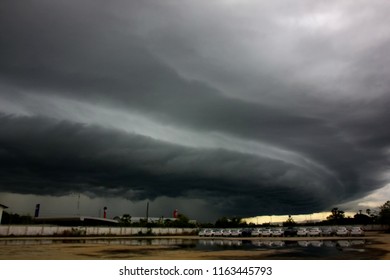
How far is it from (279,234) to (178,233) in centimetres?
3223

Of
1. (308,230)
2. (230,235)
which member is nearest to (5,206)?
(230,235)

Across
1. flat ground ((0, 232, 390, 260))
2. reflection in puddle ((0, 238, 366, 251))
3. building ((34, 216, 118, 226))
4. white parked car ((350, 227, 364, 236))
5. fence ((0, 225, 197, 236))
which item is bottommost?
flat ground ((0, 232, 390, 260))

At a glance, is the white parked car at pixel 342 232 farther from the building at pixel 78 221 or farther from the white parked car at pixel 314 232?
the building at pixel 78 221

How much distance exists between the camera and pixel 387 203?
100m

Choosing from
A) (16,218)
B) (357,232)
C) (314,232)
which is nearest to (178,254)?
(314,232)

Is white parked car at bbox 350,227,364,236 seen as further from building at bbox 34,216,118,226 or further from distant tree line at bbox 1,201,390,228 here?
building at bbox 34,216,118,226

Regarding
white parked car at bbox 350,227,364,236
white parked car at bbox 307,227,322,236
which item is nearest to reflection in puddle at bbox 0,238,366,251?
white parked car at bbox 350,227,364,236

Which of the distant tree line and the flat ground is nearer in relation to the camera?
the flat ground

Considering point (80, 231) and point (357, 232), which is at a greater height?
point (80, 231)

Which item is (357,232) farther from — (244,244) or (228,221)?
(228,221)

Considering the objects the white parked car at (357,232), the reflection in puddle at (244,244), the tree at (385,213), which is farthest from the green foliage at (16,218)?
the tree at (385,213)

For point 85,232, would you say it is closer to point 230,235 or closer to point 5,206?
point 5,206

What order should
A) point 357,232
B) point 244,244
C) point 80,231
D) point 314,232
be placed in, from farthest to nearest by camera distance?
point 80,231 < point 314,232 < point 357,232 < point 244,244

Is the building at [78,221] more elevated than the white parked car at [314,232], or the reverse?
the building at [78,221]
